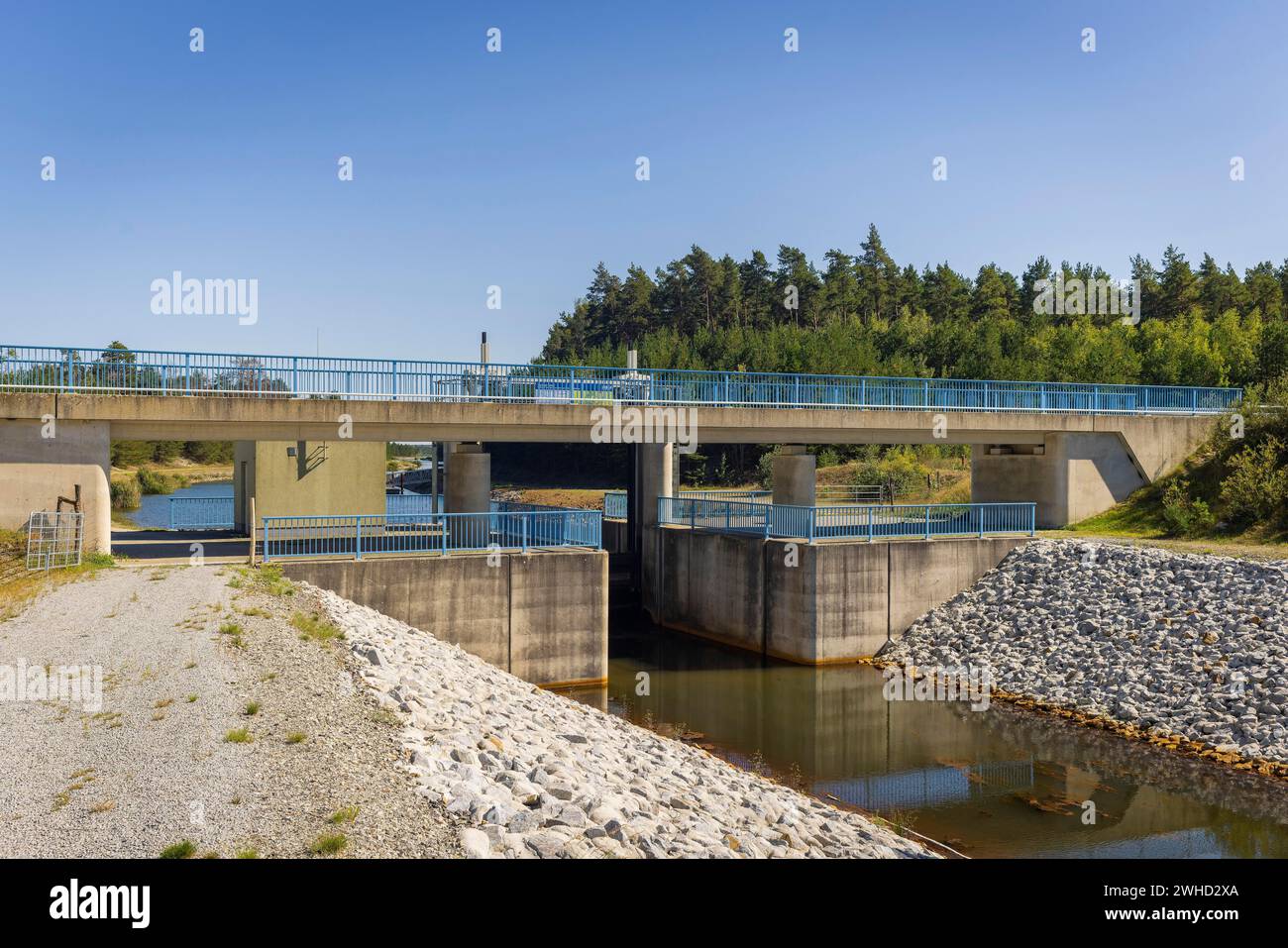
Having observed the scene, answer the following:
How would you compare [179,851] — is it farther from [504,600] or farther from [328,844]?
[504,600]

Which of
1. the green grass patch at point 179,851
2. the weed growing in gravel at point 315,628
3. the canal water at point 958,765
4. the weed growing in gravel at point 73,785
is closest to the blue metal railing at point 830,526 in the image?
the canal water at point 958,765

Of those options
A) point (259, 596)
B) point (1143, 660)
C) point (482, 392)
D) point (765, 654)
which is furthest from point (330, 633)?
point (1143, 660)

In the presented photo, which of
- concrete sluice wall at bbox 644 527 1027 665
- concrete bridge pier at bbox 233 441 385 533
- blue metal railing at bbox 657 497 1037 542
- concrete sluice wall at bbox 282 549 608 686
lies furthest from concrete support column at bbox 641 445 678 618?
concrete sluice wall at bbox 282 549 608 686

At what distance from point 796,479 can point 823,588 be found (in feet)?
17.7

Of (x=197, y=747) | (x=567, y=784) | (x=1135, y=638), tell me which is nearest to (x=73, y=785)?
(x=197, y=747)

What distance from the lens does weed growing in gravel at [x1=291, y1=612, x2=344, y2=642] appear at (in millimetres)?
14773

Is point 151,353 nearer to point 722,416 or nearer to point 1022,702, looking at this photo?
point 722,416

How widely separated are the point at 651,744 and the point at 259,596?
24.1 feet

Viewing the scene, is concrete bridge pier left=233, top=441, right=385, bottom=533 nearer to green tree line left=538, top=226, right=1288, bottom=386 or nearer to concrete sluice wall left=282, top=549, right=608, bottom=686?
concrete sluice wall left=282, top=549, right=608, bottom=686

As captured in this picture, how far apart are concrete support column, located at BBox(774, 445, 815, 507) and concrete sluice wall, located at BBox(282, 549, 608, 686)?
30.0 feet

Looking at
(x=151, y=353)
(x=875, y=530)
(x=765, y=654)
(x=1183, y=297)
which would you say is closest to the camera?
(x=151, y=353)

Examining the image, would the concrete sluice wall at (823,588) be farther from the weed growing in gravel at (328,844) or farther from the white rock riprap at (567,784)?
the weed growing in gravel at (328,844)

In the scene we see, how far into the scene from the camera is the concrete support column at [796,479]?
1154 inches

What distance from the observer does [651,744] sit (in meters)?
14.9
